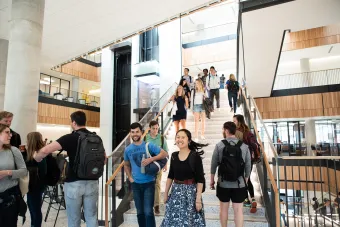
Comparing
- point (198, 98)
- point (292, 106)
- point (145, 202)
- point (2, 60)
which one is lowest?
point (145, 202)

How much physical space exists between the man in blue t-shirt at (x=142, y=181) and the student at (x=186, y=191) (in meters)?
0.39

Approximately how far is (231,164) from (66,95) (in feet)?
63.4

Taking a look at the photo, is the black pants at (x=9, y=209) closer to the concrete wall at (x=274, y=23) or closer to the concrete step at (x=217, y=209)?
the concrete step at (x=217, y=209)

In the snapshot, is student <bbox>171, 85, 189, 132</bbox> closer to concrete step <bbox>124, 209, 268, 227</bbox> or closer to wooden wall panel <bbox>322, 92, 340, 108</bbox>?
concrete step <bbox>124, 209, 268, 227</bbox>

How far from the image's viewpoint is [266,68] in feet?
36.1

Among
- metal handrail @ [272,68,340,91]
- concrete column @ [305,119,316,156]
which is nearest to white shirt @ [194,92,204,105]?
metal handrail @ [272,68,340,91]

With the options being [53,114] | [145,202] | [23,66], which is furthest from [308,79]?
[53,114]

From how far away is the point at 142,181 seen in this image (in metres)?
3.42

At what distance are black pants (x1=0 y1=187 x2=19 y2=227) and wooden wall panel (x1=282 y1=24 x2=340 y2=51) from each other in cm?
1674

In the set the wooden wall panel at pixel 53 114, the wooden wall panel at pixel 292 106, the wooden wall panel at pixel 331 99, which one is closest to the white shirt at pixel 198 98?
the wooden wall panel at pixel 292 106

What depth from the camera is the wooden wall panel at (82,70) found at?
21.9 meters

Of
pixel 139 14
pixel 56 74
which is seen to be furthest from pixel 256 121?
pixel 56 74

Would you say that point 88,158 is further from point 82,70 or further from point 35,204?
point 82,70

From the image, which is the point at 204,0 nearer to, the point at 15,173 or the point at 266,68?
the point at 266,68
